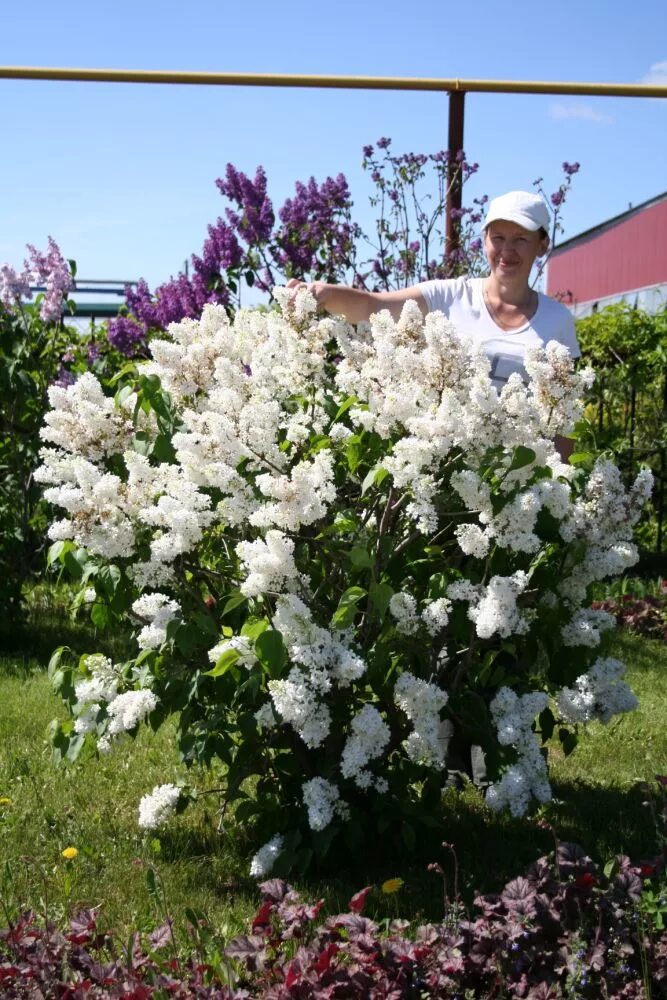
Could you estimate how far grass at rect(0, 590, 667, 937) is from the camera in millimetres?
2965

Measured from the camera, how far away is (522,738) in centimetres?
290

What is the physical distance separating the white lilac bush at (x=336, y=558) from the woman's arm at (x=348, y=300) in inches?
7.2

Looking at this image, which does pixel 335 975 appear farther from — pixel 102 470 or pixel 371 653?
pixel 102 470

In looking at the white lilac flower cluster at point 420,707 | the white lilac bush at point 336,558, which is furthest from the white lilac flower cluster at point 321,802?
the white lilac flower cluster at point 420,707

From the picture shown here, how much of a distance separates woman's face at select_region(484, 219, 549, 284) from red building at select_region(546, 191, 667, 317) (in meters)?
15.2

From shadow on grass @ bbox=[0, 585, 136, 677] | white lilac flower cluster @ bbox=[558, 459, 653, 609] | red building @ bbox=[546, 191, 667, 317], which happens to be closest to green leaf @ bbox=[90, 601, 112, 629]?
white lilac flower cluster @ bbox=[558, 459, 653, 609]

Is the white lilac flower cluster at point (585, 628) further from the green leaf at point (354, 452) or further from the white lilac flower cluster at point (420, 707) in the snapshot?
the green leaf at point (354, 452)

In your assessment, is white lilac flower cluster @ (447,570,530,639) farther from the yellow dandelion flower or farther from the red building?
the red building

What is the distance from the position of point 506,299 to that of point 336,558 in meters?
1.31

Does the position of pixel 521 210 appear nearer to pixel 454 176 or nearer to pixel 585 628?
pixel 585 628

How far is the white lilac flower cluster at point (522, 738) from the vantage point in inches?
112

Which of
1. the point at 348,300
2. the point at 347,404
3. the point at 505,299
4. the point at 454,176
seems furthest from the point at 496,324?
the point at 454,176

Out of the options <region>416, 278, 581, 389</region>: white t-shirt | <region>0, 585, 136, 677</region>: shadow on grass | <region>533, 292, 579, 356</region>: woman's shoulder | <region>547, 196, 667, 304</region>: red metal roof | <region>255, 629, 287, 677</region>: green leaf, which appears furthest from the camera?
<region>547, 196, 667, 304</region>: red metal roof

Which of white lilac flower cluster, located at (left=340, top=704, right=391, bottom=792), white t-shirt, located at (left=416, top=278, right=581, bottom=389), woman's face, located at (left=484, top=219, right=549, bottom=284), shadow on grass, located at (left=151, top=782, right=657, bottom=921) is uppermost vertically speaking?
woman's face, located at (left=484, top=219, right=549, bottom=284)
